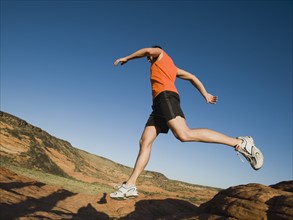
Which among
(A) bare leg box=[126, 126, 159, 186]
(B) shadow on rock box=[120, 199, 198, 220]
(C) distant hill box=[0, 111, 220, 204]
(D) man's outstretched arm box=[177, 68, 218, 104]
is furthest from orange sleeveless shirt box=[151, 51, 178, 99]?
(C) distant hill box=[0, 111, 220, 204]

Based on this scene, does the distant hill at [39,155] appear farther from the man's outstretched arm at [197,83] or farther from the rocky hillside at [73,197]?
the man's outstretched arm at [197,83]

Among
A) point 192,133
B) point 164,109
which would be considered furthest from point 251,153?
point 164,109

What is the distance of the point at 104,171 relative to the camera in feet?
153

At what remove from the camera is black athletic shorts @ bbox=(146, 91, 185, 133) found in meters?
4.22

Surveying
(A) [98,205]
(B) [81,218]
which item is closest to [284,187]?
(B) [81,218]

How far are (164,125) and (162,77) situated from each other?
Result: 2.53 feet

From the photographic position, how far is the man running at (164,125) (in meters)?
4.14

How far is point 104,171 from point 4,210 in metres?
39.3

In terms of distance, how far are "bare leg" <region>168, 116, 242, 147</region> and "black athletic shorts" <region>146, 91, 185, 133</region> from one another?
4.1 inches

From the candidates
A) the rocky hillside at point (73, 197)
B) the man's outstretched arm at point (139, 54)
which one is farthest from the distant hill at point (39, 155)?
the man's outstretched arm at point (139, 54)

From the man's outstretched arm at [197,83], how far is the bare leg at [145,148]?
3.95ft

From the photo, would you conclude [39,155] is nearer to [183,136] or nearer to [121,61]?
[121,61]

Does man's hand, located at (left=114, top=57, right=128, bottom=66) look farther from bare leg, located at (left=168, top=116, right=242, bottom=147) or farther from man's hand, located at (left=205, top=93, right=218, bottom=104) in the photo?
man's hand, located at (left=205, top=93, right=218, bottom=104)

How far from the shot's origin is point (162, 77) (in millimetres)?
4453
